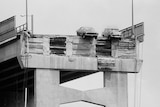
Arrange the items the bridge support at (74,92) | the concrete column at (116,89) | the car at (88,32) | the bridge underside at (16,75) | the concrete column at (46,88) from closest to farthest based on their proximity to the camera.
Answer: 1. the concrete column at (46,88)
2. the bridge support at (74,92)
3. the car at (88,32)
4. the concrete column at (116,89)
5. the bridge underside at (16,75)

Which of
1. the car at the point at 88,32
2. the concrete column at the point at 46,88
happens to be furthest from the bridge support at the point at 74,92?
the car at the point at 88,32

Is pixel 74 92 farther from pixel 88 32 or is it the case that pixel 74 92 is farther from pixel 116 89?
pixel 88 32

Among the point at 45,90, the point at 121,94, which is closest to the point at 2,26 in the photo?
the point at 45,90

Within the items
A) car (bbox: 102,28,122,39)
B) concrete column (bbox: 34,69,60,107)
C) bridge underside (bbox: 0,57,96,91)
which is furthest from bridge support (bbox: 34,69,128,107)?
car (bbox: 102,28,122,39)

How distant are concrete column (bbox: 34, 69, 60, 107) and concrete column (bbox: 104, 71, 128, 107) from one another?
447 cm

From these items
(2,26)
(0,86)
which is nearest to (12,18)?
(2,26)

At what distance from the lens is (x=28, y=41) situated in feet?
247

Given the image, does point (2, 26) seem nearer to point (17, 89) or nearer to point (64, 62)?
point (64, 62)

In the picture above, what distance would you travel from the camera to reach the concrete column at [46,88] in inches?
2953

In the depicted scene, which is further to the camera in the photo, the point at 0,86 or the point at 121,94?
the point at 0,86

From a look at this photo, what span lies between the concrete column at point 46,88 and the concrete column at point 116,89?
176 inches

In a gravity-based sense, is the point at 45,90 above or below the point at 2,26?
below

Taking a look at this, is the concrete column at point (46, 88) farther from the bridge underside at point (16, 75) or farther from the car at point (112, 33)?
the car at point (112, 33)

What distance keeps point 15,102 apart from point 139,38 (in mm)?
17672
